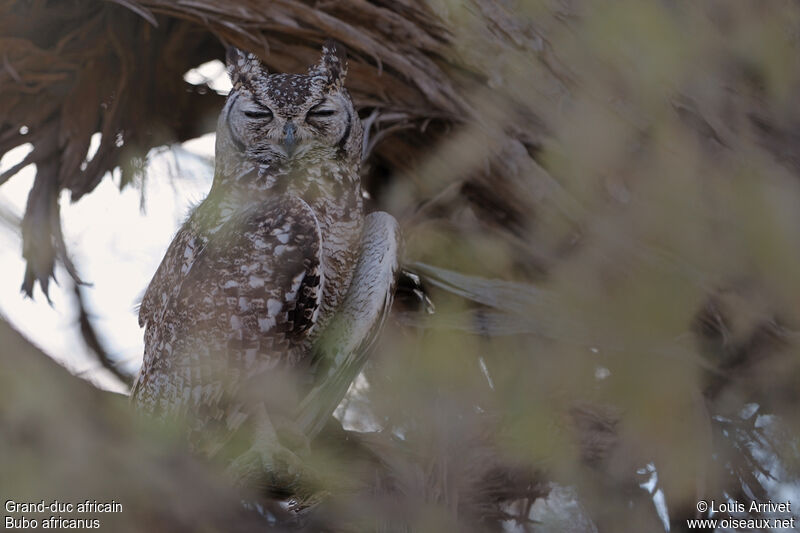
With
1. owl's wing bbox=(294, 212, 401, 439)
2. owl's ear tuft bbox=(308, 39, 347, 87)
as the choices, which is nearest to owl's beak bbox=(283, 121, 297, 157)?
owl's ear tuft bbox=(308, 39, 347, 87)

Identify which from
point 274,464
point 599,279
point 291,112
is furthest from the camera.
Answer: point 599,279

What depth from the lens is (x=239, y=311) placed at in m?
1.45

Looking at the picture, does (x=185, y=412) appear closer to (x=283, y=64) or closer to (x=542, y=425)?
(x=542, y=425)

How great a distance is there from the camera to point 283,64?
185cm

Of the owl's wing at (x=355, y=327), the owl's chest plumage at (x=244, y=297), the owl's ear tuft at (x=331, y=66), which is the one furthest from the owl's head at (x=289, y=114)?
the owl's wing at (x=355, y=327)

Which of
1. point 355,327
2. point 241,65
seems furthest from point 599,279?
point 241,65

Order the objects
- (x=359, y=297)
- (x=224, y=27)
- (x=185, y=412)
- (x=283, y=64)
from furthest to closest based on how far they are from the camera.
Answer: (x=283, y=64)
(x=224, y=27)
(x=359, y=297)
(x=185, y=412)

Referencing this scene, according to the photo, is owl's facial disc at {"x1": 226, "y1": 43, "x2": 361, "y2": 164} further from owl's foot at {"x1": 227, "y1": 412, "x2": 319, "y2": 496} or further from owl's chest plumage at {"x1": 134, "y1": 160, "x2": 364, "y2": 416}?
owl's foot at {"x1": 227, "y1": 412, "x2": 319, "y2": 496}

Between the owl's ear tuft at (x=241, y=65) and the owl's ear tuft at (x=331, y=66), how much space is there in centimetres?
12

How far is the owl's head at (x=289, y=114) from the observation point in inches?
60.7

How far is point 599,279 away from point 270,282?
80 cm

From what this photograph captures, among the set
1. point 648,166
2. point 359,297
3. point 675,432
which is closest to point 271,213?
point 359,297

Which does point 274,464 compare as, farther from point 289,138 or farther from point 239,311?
point 289,138

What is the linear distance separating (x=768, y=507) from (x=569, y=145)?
951mm
